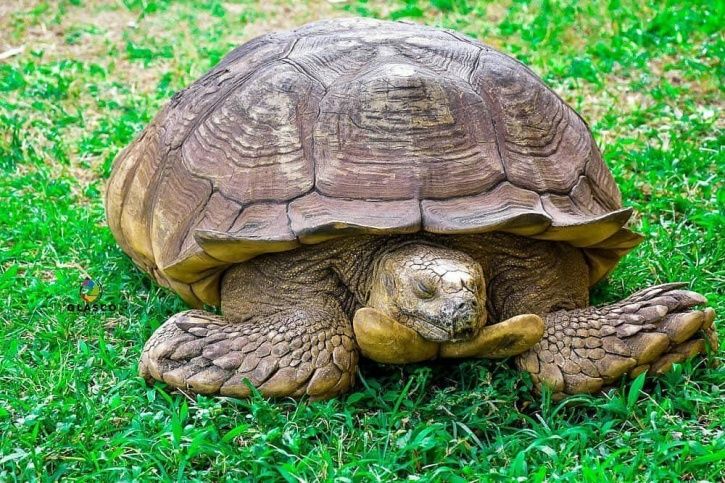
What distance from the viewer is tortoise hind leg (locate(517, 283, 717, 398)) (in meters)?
3.04

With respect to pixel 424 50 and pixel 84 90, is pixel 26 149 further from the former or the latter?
pixel 424 50

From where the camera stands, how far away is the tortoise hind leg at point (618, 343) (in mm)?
3041

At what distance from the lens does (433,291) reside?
9.65ft

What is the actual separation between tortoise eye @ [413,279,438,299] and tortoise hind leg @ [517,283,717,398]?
A: 43cm

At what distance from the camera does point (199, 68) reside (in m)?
6.70

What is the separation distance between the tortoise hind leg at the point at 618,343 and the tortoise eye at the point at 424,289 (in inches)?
17.0

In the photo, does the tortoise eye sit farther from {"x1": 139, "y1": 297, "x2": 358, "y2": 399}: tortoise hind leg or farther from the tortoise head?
{"x1": 139, "y1": 297, "x2": 358, "y2": 399}: tortoise hind leg

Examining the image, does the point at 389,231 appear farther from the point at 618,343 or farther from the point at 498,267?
the point at 618,343

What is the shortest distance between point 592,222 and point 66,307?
2.19 metres

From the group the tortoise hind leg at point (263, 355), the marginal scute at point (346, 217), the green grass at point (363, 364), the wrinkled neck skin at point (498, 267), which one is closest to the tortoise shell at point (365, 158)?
the marginal scute at point (346, 217)

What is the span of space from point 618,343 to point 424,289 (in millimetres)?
695

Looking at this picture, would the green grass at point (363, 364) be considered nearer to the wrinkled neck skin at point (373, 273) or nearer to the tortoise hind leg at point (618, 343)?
the tortoise hind leg at point (618, 343)

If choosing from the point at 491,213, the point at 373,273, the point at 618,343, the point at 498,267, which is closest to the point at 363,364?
the point at 373,273

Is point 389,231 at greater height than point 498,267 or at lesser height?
greater
